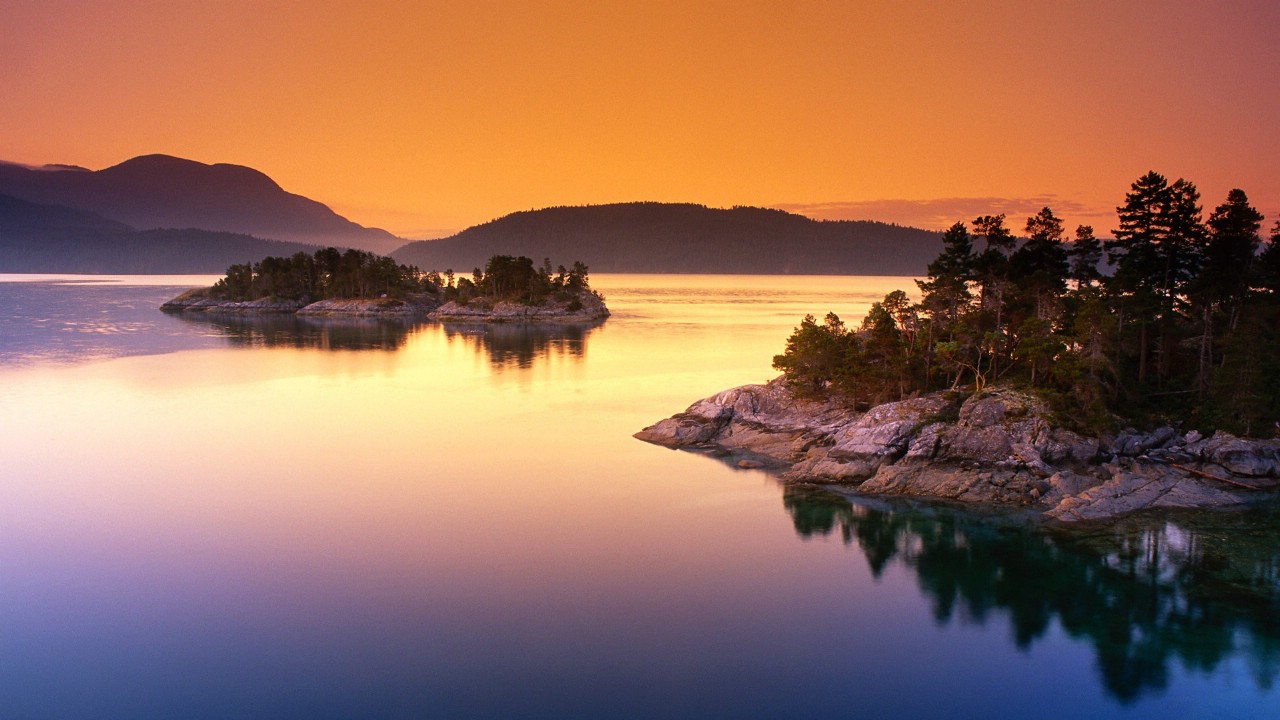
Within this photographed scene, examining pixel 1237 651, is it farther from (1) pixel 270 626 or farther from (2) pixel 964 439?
(1) pixel 270 626

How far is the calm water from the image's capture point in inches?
873

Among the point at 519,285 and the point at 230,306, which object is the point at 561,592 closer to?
the point at 519,285

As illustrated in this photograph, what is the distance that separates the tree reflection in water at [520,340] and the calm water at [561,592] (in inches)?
1705

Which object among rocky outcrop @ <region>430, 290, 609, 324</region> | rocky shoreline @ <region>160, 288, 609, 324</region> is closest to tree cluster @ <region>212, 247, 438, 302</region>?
rocky shoreline @ <region>160, 288, 609, 324</region>

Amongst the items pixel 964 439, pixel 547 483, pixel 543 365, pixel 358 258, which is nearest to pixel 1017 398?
pixel 964 439

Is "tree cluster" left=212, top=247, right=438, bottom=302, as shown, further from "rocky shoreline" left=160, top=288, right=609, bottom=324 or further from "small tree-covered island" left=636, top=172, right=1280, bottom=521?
"small tree-covered island" left=636, top=172, right=1280, bottom=521

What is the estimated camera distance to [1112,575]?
28.8 metres

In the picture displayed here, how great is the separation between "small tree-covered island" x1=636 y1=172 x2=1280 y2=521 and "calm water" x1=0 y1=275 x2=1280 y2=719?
3.17 m

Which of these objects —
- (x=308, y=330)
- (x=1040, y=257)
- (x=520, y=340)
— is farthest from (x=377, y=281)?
(x=1040, y=257)

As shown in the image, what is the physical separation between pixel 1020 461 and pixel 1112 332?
11.5 meters

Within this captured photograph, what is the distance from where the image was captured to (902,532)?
33.8 meters

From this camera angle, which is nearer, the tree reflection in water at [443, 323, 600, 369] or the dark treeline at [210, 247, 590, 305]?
the tree reflection in water at [443, 323, 600, 369]

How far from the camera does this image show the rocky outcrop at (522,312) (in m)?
143

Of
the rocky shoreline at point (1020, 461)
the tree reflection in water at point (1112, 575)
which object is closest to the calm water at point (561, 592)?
the tree reflection in water at point (1112, 575)
